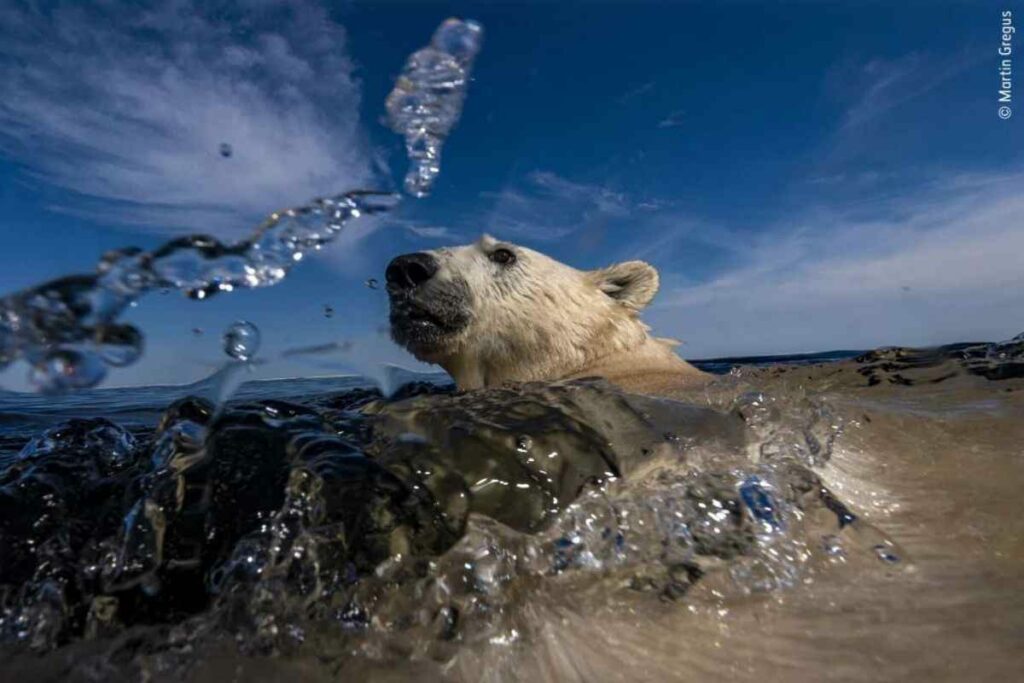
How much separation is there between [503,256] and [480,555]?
3.27 m

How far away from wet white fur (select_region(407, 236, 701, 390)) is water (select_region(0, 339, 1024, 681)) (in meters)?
1.96

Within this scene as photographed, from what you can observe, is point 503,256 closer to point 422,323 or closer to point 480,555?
point 422,323

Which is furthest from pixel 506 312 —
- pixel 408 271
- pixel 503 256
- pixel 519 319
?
pixel 408 271

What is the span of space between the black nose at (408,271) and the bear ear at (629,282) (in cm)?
137

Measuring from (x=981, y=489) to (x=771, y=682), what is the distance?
1.67m

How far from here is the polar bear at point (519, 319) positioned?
4145 mm

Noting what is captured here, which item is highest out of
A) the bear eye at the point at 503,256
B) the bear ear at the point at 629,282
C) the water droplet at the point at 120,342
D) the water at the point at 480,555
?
the bear eye at the point at 503,256

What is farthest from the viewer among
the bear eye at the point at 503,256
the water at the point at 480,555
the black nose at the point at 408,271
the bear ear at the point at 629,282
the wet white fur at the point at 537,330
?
the bear ear at the point at 629,282

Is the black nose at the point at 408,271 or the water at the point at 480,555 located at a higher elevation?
the black nose at the point at 408,271

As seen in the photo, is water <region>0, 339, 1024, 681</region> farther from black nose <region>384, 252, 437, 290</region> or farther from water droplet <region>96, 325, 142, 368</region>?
black nose <region>384, 252, 437, 290</region>

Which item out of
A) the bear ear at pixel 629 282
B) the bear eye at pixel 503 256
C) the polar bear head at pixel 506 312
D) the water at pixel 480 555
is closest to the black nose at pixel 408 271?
the polar bear head at pixel 506 312

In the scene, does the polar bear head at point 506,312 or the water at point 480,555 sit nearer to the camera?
the water at point 480,555

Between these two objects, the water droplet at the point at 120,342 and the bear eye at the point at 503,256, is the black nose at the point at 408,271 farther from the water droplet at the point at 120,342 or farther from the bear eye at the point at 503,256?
the water droplet at the point at 120,342

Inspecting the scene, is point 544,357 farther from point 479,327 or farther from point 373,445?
point 373,445
